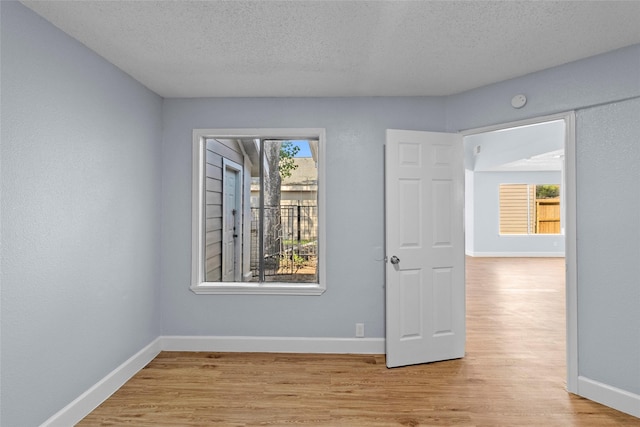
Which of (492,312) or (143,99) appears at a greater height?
(143,99)

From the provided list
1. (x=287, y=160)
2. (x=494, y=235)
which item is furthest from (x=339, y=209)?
(x=494, y=235)

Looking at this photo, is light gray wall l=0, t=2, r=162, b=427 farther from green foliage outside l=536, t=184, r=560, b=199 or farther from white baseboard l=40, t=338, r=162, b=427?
green foliage outside l=536, t=184, r=560, b=199

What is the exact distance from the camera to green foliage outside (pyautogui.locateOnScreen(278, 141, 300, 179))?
489 cm

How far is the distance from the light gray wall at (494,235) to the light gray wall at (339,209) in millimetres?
7434

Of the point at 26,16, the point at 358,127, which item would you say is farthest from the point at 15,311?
the point at 358,127

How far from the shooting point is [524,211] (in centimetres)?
996

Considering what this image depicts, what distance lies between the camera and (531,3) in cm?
182

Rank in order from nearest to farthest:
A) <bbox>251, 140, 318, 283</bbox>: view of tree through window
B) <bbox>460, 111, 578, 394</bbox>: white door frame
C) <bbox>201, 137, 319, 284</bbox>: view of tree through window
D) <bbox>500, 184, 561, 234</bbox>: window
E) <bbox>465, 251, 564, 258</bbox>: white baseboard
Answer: <bbox>460, 111, 578, 394</bbox>: white door frame
<bbox>201, 137, 319, 284</bbox>: view of tree through window
<bbox>251, 140, 318, 283</bbox>: view of tree through window
<bbox>465, 251, 564, 258</bbox>: white baseboard
<bbox>500, 184, 561, 234</bbox>: window

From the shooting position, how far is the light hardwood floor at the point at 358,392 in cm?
222

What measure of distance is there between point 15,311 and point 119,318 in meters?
0.92

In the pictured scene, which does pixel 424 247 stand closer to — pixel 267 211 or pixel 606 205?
pixel 606 205

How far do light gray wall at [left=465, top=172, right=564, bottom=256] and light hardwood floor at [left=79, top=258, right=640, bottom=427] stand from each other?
21.4ft

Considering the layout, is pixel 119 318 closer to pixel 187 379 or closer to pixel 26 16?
pixel 187 379

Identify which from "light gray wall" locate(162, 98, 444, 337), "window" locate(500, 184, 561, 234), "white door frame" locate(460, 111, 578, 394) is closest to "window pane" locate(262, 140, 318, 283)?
"light gray wall" locate(162, 98, 444, 337)
